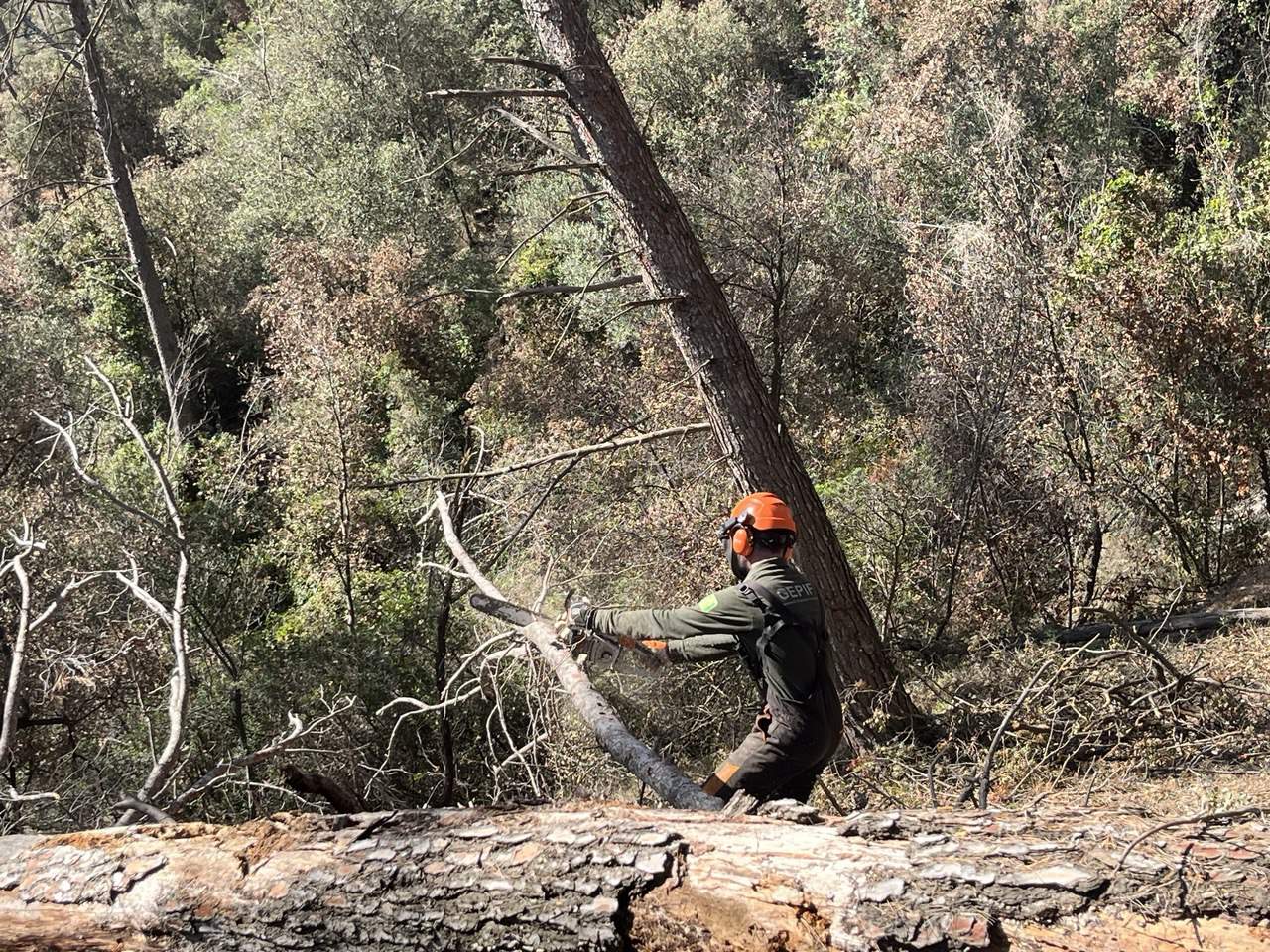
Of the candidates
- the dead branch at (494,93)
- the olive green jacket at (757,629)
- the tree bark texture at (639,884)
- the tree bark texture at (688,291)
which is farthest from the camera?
the tree bark texture at (688,291)

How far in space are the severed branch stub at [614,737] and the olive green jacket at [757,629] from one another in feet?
0.99

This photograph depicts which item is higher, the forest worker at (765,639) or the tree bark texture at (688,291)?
the tree bark texture at (688,291)

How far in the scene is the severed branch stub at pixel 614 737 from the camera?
3188 millimetres

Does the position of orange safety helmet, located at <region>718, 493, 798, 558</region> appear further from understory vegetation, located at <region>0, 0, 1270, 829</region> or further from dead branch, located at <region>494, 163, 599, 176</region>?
dead branch, located at <region>494, 163, 599, 176</region>

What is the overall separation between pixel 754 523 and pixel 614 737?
104cm

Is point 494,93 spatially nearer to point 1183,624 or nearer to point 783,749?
point 783,749

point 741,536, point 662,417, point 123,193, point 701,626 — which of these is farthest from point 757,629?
point 123,193

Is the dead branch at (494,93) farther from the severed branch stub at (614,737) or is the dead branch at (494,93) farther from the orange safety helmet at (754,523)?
the severed branch stub at (614,737)

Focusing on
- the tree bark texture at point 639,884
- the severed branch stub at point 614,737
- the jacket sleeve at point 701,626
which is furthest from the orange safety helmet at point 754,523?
the tree bark texture at point 639,884

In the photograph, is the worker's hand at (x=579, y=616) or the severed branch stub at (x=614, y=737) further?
the worker's hand at (x=579, y=616)

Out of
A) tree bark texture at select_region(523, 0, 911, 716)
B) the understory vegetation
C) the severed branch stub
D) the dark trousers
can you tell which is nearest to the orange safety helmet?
the dark trousers

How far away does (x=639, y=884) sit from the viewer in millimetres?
2209

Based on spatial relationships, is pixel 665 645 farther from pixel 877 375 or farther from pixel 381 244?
pixel 381 244

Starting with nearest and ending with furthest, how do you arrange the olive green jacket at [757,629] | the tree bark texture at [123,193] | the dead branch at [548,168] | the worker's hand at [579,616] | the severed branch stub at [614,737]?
the severed branch stub at [614,737] → the olive green jacket at [757,629] → the worker's hand at [579,616] → the dead branch at [548,168] → the tree bark texture at [123,193]
